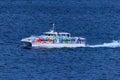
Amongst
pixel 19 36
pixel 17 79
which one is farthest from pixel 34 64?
pixel 19 36

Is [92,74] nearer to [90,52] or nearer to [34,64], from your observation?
[34,64]

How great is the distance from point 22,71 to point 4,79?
9347mm

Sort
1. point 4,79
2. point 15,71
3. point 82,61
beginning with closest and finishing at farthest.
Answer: point 4,79, point 15,71, point 82,61

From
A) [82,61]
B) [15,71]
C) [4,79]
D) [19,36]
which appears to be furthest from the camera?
[19,36]

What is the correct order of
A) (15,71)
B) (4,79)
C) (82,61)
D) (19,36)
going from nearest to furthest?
1. (4,79)
2. (15,71)
3. (82,61)
4. (19,36)

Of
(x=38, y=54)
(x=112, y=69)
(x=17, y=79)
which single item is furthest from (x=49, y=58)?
(x=17, y=79)

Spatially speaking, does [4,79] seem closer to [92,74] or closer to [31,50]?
[92,74]

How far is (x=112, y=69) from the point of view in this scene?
136 meters

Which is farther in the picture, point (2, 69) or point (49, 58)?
point (49, 58)

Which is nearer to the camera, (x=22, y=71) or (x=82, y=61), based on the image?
(x=22, y=71)

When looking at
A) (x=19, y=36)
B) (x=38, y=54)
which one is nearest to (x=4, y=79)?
(x=38, y=54)

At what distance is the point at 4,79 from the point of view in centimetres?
12275

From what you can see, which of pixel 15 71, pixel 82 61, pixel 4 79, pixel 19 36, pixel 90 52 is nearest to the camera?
pixel 4 79

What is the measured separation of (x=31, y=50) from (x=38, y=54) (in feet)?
17.8
